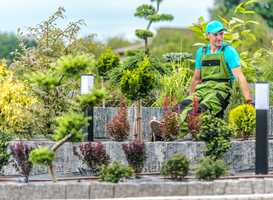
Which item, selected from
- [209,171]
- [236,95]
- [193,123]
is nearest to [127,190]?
[209,171]

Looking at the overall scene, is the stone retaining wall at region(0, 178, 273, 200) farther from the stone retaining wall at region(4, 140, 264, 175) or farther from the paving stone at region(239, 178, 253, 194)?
the stone retaining wall at region(4, 140, 264, 175)

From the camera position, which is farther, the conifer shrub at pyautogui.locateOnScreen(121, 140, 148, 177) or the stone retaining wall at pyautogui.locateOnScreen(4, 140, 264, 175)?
the stone retaining wall at pyautogui.locateOnScreen(4, 140, 264, 175)

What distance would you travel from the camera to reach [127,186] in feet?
12.7

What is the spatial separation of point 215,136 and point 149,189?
128cm

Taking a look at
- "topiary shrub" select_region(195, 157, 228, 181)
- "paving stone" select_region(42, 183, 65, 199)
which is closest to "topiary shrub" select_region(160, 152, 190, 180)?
"topiary shrub" select_region(195, 157, 228, 181)

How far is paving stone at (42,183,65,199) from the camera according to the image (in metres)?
3.95

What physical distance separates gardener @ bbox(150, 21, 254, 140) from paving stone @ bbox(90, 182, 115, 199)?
2.20 m

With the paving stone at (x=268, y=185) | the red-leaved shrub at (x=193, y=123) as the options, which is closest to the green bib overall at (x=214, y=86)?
the red-leaved shrub at (x=193, y=123)

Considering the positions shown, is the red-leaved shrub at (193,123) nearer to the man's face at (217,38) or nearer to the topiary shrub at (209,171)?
the topiary shrub at (209,171)

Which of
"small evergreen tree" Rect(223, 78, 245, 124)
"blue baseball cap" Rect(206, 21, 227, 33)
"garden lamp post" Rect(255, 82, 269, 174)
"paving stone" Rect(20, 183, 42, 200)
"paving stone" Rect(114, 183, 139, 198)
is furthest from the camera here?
"blue baseball cap" Rect(206, 21, 227, 33)

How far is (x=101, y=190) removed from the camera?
3.91 meters

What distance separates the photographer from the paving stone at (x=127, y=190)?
3873 millimetres

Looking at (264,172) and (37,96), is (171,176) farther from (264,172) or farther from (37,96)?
(37,96)

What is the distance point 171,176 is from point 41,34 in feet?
12.6
